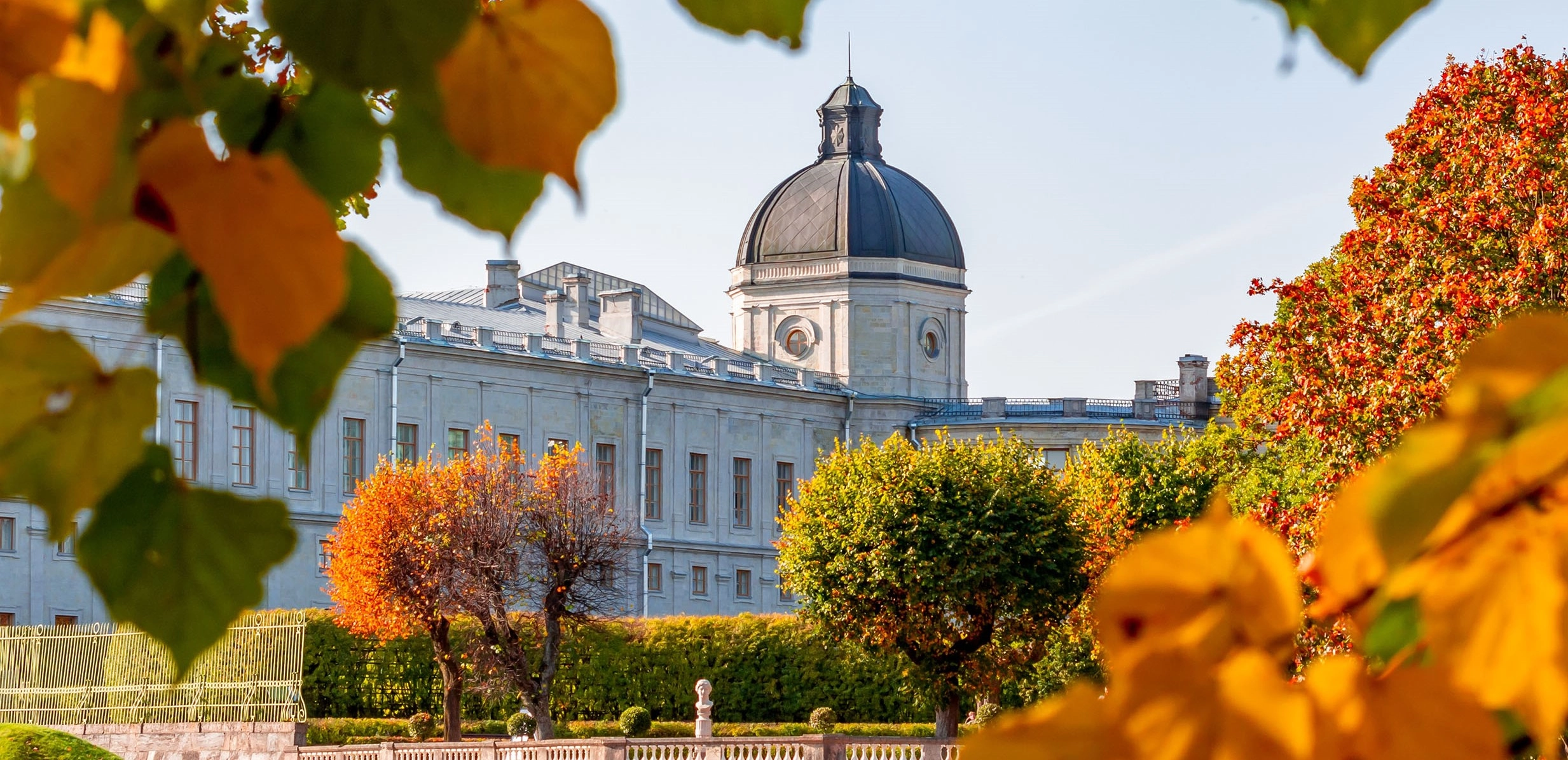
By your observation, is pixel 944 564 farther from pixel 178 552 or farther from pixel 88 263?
pixel 88 263

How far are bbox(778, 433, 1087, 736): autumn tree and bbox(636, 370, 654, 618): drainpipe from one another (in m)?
19.7

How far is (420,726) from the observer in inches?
1262

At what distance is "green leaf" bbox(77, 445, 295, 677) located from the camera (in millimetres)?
662

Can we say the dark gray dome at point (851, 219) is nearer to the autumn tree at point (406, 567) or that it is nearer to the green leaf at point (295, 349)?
the autumn tree at point (406, 567)

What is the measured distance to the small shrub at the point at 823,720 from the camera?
3397cm

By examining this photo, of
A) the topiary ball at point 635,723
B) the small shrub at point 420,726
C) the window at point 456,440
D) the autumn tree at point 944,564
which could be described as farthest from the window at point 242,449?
the autumn tree at point 944,564

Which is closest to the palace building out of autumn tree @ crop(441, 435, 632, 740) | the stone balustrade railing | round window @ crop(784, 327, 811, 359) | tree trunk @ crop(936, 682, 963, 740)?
round window @ crop(784, 327, 811, 359)

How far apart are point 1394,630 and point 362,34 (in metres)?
0.41

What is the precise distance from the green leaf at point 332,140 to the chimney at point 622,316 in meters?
52.6

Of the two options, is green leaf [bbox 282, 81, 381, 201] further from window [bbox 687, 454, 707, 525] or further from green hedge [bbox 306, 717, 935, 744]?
window [bbox 687, 454, 707, 525]

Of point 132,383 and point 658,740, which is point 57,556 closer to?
point 658,740

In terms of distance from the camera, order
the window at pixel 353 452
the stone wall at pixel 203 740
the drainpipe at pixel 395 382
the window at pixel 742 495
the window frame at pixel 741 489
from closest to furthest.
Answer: the stone wall at pixel 203 740 → the window at pixel 353 452 → the drainpipe at pixel 395 382 → the window frame at pixel 741 489 → the window at pixel 742 495

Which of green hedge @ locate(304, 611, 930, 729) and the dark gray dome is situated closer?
green hedge @ locate(304, 611, 930, 729)

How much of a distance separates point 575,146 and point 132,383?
0.19m
